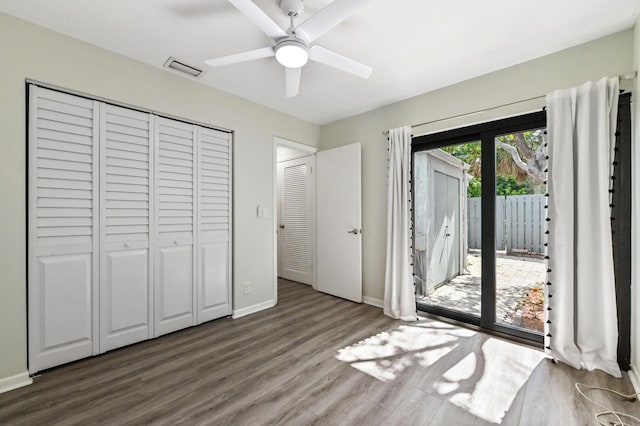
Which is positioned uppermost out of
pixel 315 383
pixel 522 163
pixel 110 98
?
pixel 110 98

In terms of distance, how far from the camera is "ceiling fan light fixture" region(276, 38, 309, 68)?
1702mm

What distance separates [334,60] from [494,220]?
6.81 ft

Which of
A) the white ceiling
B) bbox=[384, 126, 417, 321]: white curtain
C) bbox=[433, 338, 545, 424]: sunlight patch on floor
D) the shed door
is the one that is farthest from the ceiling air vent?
bbox=[433, 338, 545, 424]: sunlight patch on floor

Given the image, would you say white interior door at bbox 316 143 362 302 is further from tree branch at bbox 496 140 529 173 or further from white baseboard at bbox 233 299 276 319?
tree branch at bbox 496 140 529 173

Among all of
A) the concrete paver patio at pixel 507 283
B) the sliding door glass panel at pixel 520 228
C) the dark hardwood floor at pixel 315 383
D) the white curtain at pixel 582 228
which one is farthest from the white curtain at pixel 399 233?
the white curtain at pixel 582 228

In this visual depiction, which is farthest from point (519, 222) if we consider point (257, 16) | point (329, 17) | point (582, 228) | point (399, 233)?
point (257, 16)

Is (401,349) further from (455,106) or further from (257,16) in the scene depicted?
(257,16)

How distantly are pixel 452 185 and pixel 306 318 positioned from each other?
2.22m

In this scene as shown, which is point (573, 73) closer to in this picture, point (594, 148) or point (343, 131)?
point (594, 148)

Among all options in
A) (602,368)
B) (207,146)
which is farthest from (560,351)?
(207,146)

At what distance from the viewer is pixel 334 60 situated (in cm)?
192

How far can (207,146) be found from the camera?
2.90 m

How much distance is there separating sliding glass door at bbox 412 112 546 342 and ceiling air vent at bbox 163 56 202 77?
2.40 metres

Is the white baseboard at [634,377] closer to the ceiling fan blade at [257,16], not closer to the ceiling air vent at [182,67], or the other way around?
the ceiling fan blade at [257,16]
